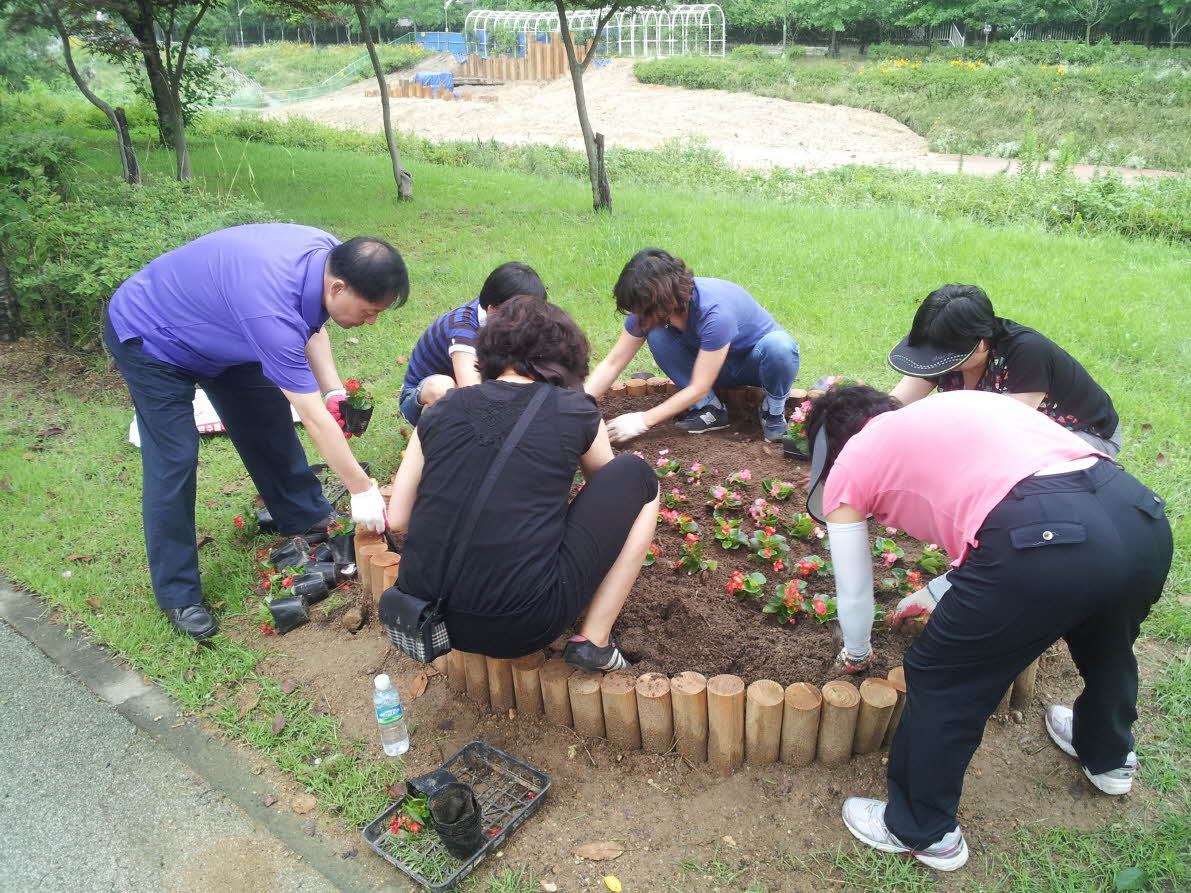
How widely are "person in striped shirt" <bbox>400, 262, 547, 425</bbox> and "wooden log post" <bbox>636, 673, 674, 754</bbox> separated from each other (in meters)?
1.47

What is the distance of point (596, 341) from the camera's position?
5914 mm

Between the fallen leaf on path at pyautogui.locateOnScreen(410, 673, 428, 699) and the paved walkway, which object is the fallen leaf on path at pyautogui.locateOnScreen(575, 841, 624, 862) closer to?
the paved walkway

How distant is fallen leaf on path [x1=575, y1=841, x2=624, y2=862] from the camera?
2.30m

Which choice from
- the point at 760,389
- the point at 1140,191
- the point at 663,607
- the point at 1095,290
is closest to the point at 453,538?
the point at 663,607

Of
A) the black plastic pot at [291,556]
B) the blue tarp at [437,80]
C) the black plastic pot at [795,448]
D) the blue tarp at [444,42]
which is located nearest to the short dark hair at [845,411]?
the black plastic pot at [795,448]

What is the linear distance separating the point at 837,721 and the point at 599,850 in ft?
2.61

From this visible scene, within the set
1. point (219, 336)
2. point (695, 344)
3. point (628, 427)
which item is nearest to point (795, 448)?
point (695, 344)

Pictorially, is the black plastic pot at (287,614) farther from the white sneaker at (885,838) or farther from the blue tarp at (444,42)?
the blue tarp at (444,42)

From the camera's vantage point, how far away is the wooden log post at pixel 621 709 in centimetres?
255

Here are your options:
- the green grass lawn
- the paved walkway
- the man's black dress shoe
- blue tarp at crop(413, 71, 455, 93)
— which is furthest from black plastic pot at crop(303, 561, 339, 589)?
blue tarp at crop(413, 71, 455, 93)

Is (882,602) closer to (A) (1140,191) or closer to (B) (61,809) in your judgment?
(B) (61,809)

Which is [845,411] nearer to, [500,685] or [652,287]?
[500,685]

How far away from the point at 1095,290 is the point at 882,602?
4511 millimetres

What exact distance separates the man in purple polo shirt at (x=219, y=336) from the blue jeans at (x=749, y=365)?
1771mm
